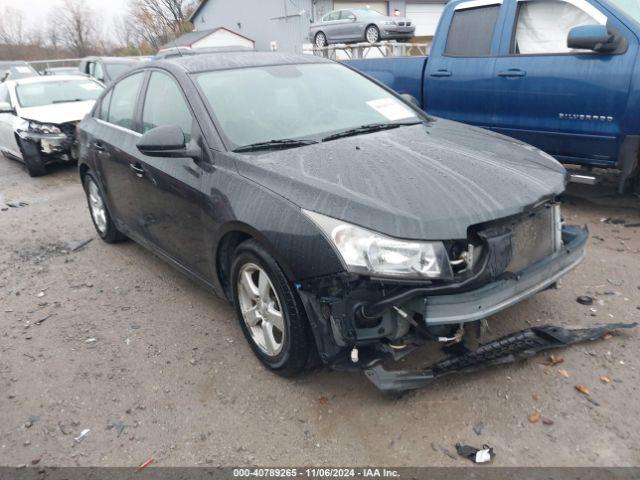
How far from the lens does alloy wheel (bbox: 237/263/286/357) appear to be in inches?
112

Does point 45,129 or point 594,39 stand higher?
point 594,39

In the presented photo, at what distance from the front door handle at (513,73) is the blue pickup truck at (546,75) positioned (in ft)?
0.03

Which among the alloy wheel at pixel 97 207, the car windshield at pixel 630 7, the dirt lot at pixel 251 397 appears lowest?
the dirt lot at pixel 251 397

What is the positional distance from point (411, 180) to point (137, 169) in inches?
88.4

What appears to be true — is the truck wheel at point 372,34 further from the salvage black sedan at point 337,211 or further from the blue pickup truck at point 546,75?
the salvage black sedan at point 337,211

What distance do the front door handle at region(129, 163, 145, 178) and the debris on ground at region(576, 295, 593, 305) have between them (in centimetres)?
322

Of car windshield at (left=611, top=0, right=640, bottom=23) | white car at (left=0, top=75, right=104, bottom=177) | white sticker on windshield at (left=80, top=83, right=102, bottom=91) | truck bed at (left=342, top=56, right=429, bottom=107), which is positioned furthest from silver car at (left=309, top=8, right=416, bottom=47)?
car windshield at (left=611, top=0, right=640, bottom=23)

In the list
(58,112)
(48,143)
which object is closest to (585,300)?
(48,143)

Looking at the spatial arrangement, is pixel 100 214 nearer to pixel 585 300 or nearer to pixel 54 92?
pixel 585 300

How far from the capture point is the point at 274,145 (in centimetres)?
312

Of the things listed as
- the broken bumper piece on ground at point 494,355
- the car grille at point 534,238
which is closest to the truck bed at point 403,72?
the car grille at point 534,238

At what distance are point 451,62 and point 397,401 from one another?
4.31 meters

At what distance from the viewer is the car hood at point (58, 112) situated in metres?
8.62

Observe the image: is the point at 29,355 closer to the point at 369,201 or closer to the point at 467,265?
the point at 369,201
